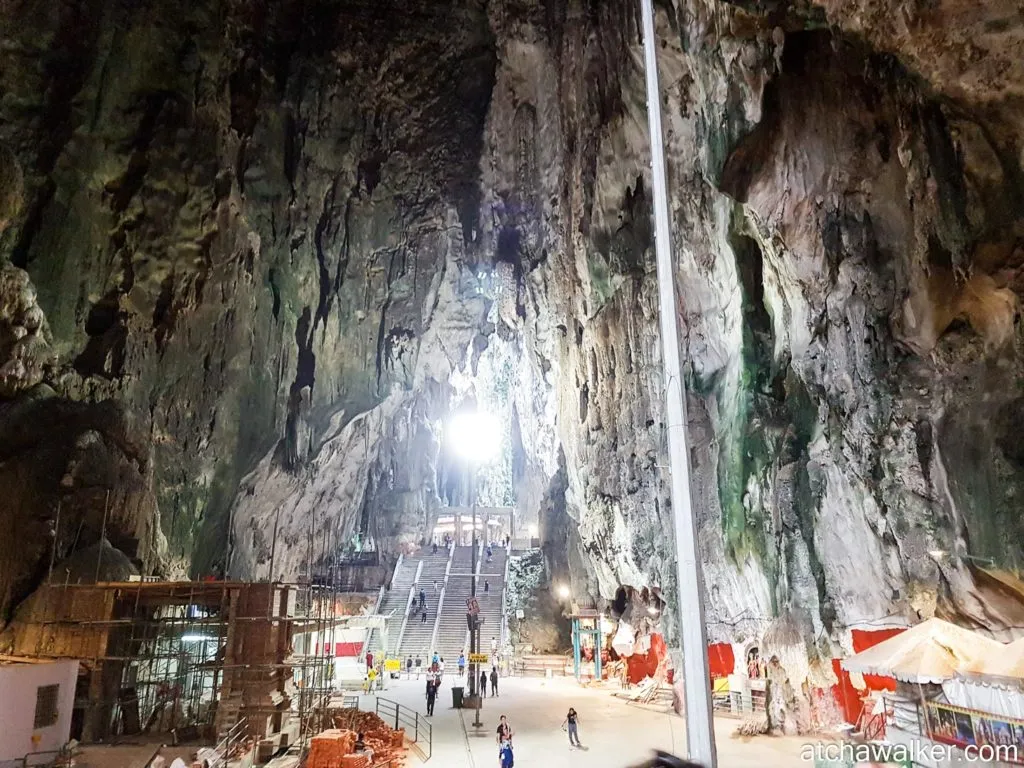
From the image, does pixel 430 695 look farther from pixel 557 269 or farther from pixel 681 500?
pixel 557 269

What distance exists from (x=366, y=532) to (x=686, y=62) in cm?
3497

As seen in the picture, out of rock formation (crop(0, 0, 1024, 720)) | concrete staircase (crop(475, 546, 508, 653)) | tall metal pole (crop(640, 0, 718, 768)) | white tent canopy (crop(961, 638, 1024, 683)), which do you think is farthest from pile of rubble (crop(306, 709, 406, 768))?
concrete staircase (crop(475, 546, 508, 653))

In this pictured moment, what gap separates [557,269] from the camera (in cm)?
2680

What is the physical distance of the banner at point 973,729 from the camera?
6.30 m

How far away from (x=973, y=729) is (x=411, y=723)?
13785mm

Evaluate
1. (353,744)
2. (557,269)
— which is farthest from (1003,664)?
(557,269)

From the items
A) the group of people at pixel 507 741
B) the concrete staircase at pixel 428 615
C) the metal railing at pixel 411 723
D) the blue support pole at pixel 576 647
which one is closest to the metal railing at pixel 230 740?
the metal railing at pixel 411 723

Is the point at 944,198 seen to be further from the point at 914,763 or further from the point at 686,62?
the point at 914,763

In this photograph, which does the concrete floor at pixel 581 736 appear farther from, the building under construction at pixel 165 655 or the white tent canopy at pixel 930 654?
the building under construction at pixel 165 655

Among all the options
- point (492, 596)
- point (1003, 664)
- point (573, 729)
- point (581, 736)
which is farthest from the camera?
point (492, 596)

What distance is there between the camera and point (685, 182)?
17.4m

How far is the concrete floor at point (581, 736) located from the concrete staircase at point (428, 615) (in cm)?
680

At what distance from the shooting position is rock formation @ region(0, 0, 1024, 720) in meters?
11.0

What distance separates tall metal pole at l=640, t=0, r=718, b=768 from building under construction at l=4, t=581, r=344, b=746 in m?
11.0
